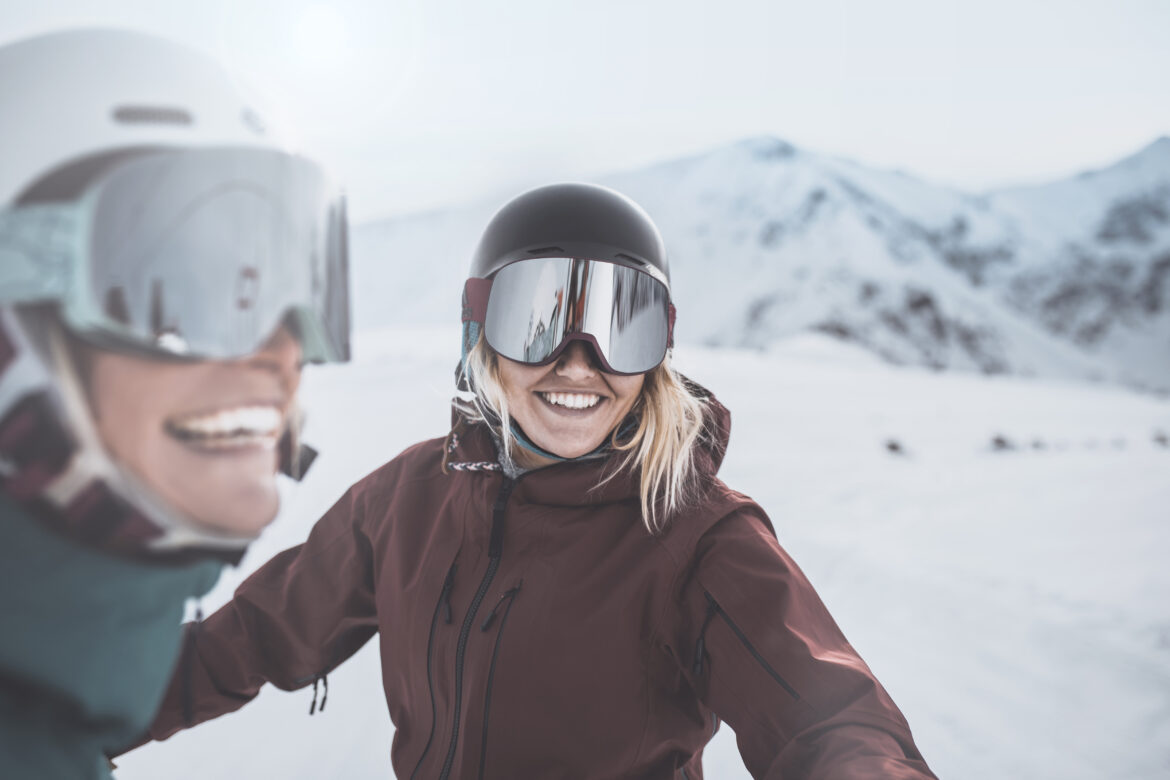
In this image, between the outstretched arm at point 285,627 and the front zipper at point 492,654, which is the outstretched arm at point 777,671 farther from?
the outstretched arm at point 285,627

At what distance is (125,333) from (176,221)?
0.09 metres

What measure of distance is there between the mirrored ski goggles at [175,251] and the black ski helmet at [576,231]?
93 centimetres

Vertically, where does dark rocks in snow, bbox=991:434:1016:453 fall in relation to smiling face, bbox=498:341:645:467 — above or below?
below

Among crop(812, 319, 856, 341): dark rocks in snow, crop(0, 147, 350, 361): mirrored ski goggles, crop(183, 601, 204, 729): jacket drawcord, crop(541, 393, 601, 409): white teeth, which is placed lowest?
crop(812, 319, 856, 341): dark rocks in snow

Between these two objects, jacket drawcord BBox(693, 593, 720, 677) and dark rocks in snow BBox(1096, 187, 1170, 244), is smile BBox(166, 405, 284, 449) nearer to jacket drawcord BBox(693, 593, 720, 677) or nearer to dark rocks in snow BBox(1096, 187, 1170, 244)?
jacket drawcord BBox(693, 593, 720, 677)

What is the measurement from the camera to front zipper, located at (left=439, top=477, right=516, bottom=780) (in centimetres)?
129

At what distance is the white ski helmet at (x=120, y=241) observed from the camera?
1.47 feet

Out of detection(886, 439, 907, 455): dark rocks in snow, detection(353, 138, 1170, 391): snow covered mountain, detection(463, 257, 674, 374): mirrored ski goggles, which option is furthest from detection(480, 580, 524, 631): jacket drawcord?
detection(353, 138, 1170, 391): snow covered mountain

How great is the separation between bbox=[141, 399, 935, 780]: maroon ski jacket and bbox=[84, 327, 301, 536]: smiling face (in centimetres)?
81

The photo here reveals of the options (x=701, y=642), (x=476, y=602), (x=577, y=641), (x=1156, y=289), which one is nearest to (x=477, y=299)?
(x=476, y=602)

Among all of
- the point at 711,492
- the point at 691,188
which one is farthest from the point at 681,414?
the point at 691,188

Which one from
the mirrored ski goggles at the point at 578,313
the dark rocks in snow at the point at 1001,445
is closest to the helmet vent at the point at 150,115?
the mirrored ski goggles at the point at 578,313

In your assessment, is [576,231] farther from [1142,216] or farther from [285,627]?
[1142,216]

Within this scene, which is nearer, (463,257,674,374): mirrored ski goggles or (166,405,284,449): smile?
(166,405,284,449): smile
